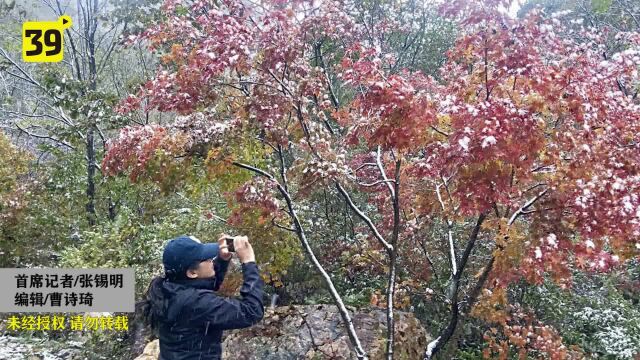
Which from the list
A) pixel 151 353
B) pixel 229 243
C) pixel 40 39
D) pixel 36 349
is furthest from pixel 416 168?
pixel 40 39

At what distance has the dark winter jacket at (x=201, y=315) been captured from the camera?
2.41 meters

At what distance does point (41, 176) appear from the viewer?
31.9ft

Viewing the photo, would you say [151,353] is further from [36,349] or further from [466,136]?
[466,136]

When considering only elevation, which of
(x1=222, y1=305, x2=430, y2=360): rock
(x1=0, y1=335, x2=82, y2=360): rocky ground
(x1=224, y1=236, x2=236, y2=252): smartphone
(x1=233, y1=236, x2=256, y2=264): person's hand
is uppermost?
(x1=224, y1=236, x2=236, y2=252): smartphone

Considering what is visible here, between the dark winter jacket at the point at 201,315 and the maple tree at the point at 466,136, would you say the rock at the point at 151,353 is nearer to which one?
the maple tree at the point at 466,136

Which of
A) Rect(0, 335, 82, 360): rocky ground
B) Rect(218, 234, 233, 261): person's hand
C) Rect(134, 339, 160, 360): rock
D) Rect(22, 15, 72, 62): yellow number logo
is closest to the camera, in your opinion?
Rect(218, 234, 233, 261): person's hand

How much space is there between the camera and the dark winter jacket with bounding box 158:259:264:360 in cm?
241

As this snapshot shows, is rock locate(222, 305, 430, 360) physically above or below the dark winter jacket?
below

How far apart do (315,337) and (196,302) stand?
284 centimetres

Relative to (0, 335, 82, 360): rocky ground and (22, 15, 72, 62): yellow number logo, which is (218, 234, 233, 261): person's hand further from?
(22, 15, 72, 62): yellow number logo

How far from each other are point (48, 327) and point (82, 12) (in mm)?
6095

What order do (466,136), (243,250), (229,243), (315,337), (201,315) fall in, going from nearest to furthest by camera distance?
(201,315) → (243,250) → (229,243) → (466,136) → (315,337)

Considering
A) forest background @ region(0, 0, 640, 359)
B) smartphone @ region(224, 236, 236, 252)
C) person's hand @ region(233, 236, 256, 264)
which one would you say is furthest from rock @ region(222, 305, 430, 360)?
person's hand @ region(233, 236, 256, 264)

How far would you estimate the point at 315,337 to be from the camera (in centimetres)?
503
